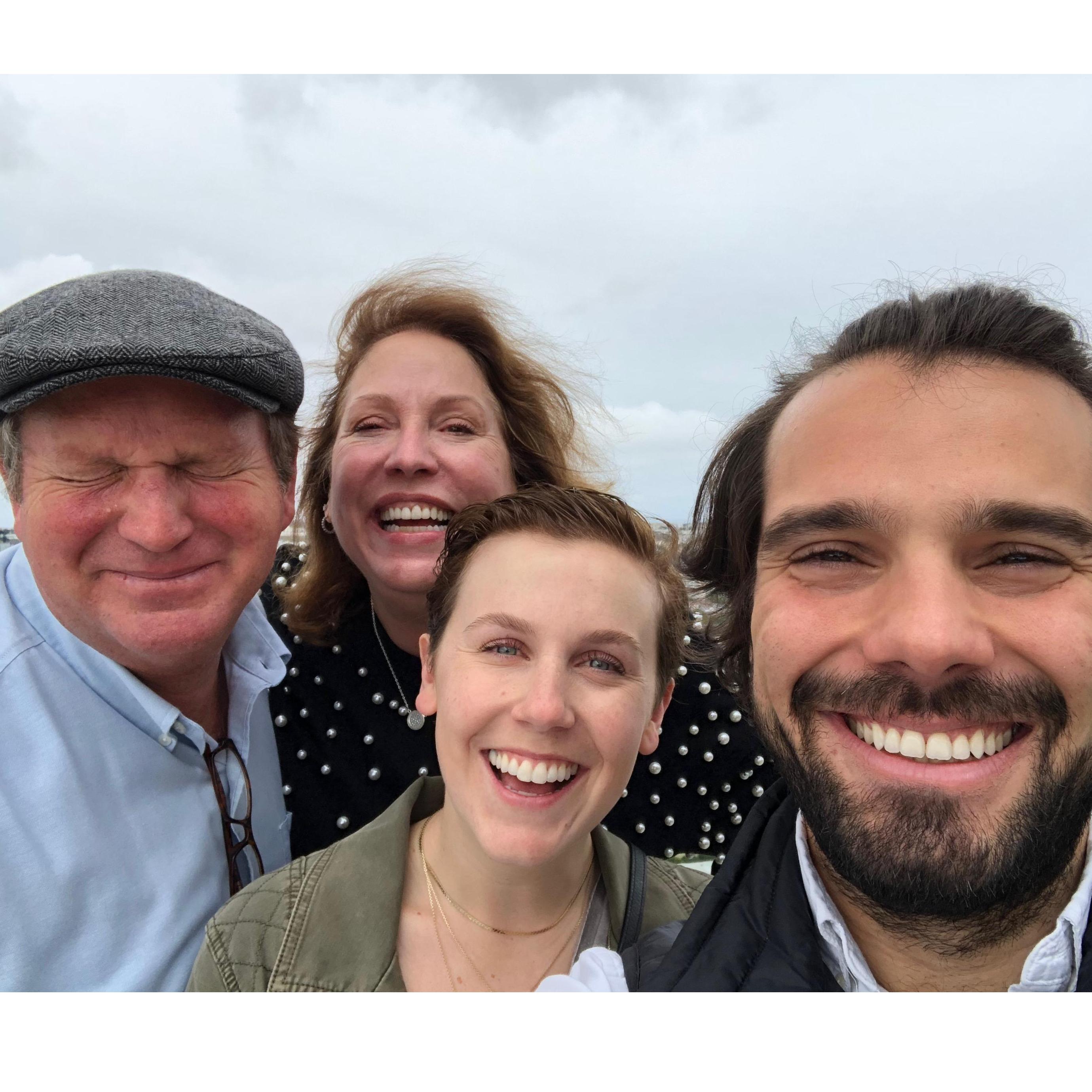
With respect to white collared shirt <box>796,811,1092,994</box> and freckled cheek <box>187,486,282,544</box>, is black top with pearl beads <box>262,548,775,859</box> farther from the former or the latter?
white collared shirt <box>796,811,1092,994</box>

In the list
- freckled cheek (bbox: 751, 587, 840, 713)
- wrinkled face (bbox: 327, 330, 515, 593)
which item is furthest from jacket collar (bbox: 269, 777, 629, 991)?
wrinkled face (bbox: 327, 330, 515, 593)

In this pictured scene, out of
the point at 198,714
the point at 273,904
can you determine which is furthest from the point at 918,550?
the point at 198,714

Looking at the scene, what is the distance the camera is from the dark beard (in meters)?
1.20

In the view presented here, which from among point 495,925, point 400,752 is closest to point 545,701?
point 495,925

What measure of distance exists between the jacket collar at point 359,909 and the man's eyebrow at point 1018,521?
3.02 ft

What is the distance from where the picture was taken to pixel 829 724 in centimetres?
132

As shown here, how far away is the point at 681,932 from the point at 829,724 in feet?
1.39

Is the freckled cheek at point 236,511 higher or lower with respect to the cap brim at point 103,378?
lower

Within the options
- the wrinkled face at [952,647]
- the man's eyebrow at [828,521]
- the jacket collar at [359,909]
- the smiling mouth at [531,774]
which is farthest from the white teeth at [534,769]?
the man's eyebrow at [828,521]

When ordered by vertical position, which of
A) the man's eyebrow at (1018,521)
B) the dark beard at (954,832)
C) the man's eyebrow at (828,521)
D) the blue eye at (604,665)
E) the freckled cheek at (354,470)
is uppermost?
the freckled cheek at (354,470)

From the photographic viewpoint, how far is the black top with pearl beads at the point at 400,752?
7.20 ft

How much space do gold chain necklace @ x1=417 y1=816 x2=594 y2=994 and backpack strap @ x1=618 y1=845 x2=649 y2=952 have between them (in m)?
0.08

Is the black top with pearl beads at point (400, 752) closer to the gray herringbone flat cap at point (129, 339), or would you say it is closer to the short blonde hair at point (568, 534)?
the short blonde hair at point (568, 534)

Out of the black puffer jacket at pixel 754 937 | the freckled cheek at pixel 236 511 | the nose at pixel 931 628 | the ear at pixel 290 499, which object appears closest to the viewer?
the nose at pixel 931 628
